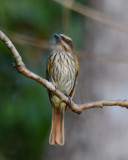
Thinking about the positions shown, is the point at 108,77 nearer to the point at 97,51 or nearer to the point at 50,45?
the point at 97,51

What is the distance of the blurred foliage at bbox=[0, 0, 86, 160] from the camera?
6.87 meters

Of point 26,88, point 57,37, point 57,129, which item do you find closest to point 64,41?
point 57,37

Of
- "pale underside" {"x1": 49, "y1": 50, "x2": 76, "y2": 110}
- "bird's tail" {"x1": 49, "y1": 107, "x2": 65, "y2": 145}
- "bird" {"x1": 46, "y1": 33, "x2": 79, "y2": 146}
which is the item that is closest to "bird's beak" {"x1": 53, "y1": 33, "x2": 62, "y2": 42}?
"bird" {"x1": 46, "y1": 33, "x2": 79, "y2": 146}

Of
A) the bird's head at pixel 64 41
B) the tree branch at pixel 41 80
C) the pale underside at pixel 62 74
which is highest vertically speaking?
the bird's head at pixel 64 41

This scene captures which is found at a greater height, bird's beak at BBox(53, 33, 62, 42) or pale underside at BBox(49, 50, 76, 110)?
bird's beak at BBox(53, 33, 62, 42)

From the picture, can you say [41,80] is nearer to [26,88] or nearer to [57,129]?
[57,129]

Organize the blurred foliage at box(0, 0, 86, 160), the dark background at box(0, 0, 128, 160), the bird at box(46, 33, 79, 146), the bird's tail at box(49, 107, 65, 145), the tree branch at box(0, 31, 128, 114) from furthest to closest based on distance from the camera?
the blurred foliage at box(0, 0, 86, 160)
the dark background at box(0, 0, 128, 160)
the bird at box(46, 33, 79, 146)
the bird's tail at box(49, 107, 65, 145)
the tree branch at box(0, 31, 128, 114)

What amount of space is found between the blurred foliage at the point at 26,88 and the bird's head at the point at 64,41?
4.49 ft

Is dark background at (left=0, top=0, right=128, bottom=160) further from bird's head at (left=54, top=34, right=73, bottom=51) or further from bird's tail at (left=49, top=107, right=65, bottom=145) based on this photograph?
bird's tail at (left=49, top=107, right=65, bottom=145)

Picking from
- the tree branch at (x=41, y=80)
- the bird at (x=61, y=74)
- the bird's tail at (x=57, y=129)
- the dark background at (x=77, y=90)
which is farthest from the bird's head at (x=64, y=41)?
the tree branch at (x=41, y=80)

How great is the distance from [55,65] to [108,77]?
1070 mm

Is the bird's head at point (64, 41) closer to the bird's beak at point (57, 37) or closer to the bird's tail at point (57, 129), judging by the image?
the bird's beak at point (57, 37)

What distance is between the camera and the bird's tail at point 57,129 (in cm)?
494

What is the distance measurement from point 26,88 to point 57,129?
2.01 metres
